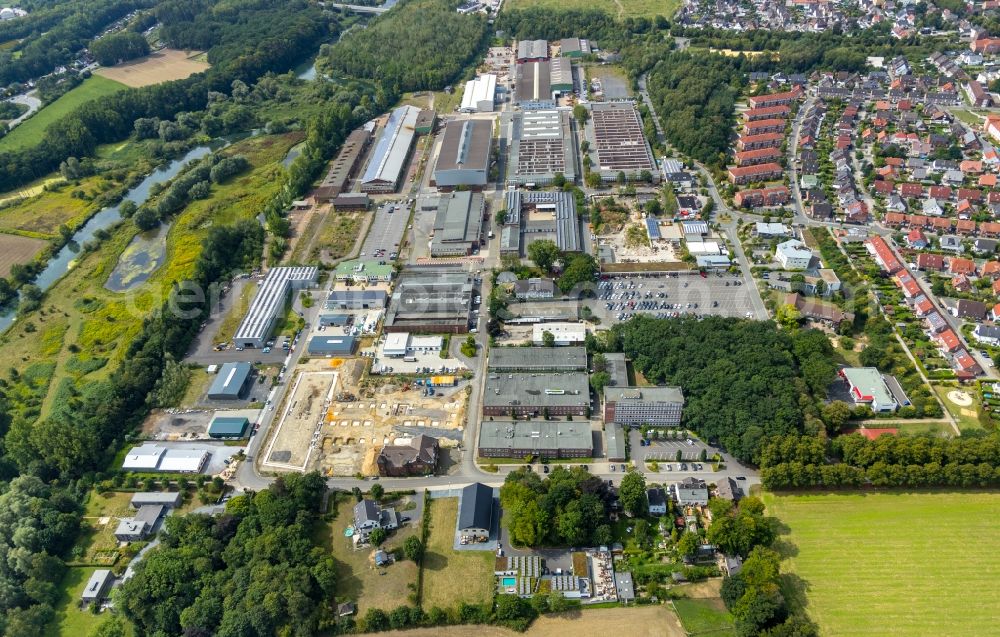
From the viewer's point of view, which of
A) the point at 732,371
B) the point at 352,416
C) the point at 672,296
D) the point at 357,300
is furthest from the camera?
the point at 357,300

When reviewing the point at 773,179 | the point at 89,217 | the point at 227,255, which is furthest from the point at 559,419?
the point at 89,217

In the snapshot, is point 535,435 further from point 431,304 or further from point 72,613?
point 72,613

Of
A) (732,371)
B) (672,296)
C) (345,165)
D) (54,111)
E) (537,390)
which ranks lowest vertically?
(537,390)

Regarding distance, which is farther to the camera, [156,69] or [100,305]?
[156,69]

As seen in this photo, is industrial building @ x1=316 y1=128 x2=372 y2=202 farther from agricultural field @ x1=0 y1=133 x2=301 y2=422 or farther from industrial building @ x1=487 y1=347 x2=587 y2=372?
industrial building @ x1=487 y1=347 x2=587 y2=372

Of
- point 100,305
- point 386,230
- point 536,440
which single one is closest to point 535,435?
point 536,440

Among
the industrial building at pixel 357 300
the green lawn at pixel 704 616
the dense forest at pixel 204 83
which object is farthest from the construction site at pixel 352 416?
the dense forest at pixel 204 83
